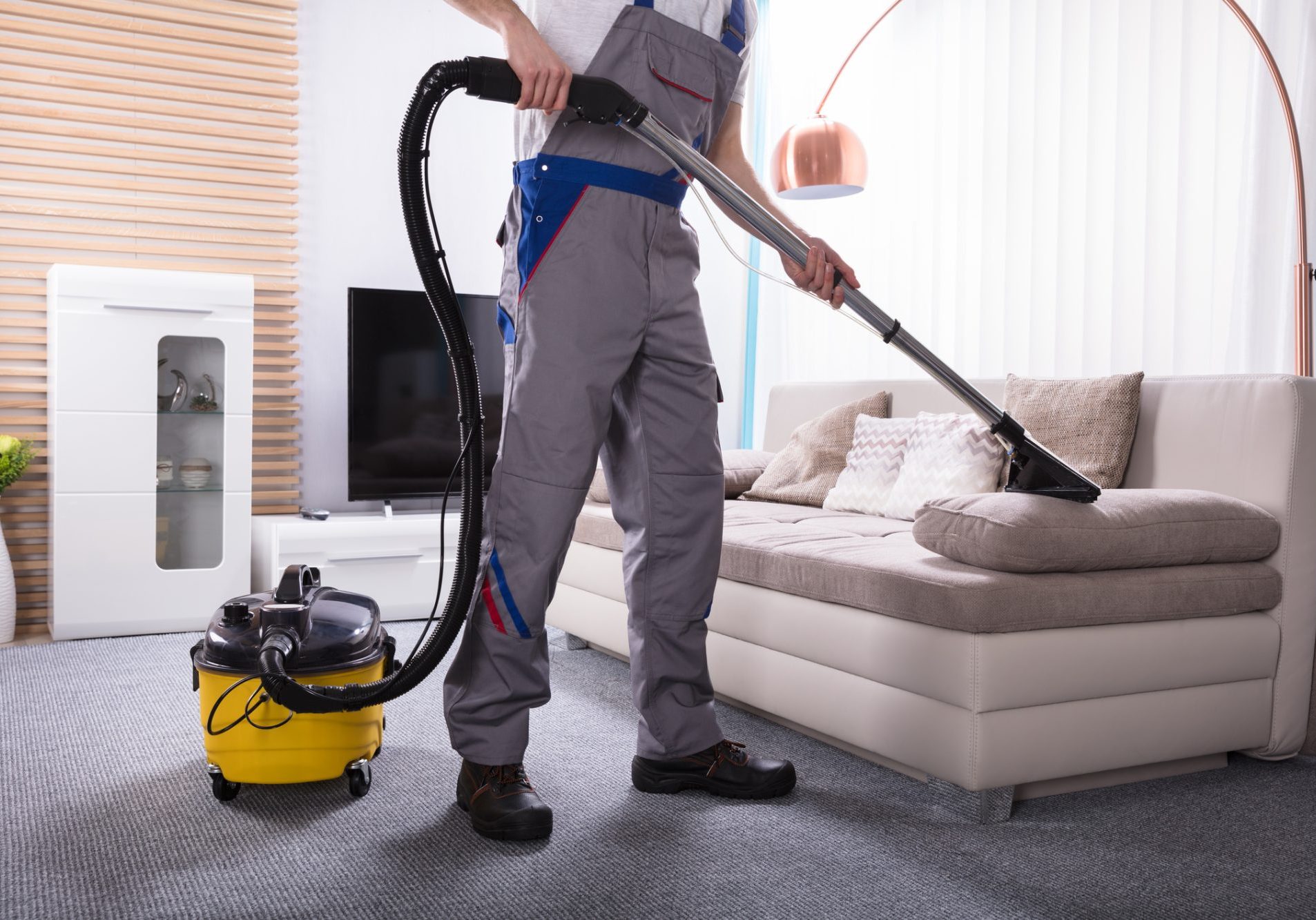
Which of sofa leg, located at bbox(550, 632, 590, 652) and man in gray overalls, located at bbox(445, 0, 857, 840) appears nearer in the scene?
man in gray overalls, located at bbox(445, 0, 857, 840)

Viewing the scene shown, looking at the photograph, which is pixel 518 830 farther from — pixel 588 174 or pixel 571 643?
pixel 571 643

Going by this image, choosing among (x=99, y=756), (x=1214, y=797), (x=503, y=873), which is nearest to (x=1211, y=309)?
(x=1214, y=797)

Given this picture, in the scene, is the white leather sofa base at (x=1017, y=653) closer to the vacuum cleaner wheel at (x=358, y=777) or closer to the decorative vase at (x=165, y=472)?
the vacuum cleaner wheel at (x=358, y=777)

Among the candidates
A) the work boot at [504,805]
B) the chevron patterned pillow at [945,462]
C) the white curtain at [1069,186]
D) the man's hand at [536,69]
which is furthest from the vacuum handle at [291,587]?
the white curtain at [1069,186]

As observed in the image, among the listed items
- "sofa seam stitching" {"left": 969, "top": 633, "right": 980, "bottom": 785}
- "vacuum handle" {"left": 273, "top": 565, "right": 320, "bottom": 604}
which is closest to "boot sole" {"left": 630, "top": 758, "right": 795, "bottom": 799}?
"sofa seam stitching" {"left": 969, "top": 633, "right": 980, "bottom": 785}

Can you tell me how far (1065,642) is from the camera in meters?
1.81

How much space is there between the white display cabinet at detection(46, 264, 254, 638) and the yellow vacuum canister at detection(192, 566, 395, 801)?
1.77m

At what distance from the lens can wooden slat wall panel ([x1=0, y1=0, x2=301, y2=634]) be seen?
3.63 meters

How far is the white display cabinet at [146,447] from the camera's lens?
10.9 feet

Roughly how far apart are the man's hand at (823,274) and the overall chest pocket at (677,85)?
0.92 feet

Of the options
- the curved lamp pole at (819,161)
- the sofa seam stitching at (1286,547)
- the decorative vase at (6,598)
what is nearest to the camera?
the sofa seam stitching at (1286,547)

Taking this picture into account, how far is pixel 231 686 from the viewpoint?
1743mm

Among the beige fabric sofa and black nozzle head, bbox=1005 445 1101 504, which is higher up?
black nozzle head, bbox=1005 445 1101 504

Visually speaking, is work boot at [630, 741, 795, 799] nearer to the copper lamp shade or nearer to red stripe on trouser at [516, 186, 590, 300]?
red stripe on trouser at [516, 186, 590, 300]
